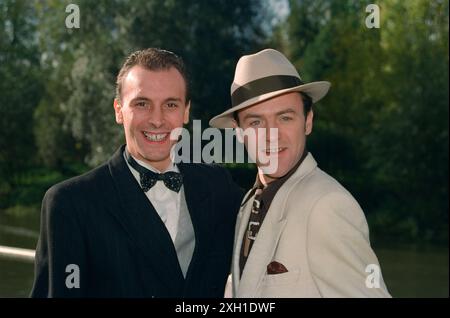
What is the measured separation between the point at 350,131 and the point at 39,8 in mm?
16519

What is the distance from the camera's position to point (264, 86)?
3.70 meters

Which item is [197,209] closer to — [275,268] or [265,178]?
[265,178]

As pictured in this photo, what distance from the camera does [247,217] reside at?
379cm

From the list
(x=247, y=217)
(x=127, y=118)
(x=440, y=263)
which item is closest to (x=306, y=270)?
(x=247, y=217)

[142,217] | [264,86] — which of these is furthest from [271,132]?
[142,217]

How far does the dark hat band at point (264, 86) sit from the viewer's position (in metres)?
3.69

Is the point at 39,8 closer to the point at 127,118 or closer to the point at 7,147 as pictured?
the point at 7,147

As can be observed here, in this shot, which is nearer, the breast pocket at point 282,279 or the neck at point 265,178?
the breast pocket at point 282,279

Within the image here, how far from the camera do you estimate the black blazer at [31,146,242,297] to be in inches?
127

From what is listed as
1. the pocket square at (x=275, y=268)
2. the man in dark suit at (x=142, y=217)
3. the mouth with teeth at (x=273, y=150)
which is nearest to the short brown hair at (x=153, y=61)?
the man in dark suit at (x=142, y=217)

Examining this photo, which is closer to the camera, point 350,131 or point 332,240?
point 332,240

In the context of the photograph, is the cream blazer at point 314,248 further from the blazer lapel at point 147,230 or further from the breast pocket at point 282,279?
the blazer lapel at point 147,230

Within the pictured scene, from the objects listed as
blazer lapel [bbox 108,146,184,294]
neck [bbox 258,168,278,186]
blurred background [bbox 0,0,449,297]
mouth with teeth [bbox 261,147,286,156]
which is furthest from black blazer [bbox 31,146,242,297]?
blurred background [bbox 0,0,449,297]

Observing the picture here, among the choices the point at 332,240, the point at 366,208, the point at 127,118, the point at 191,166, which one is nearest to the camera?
the point at 332,240
